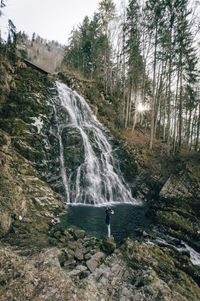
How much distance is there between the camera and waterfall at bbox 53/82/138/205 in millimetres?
12266

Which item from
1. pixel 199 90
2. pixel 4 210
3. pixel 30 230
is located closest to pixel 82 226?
pixel 30 230

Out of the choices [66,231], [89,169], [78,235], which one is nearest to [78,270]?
[78,235]

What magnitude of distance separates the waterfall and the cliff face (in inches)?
29.4

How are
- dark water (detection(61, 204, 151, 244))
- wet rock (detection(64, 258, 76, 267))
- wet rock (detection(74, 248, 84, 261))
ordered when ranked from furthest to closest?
dark water (detection(61, 204, 151, 244)), wet rock (detection(74, 248, 84, 261)), wet rock (detection(64, 258, 76, 267))

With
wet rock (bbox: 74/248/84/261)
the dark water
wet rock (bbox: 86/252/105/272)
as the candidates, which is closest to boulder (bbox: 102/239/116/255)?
wet rock (bbox: 86/252/105/272)

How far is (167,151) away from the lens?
17.3 meters

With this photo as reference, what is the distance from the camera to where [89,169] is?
1349cm

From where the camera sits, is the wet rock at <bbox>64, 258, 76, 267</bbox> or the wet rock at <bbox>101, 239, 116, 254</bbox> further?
the wet rock at <bbox>101, 239, 116, 254</bbox>

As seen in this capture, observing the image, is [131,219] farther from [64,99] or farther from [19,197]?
[64,99]

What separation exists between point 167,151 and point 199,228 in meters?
9.84

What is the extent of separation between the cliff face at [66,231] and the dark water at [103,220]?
702 millimetres

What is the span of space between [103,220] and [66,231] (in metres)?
3.01

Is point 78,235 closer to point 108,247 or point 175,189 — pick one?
point 108,247

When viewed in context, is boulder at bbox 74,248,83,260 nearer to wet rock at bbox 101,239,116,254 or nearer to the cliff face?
the cliff face
